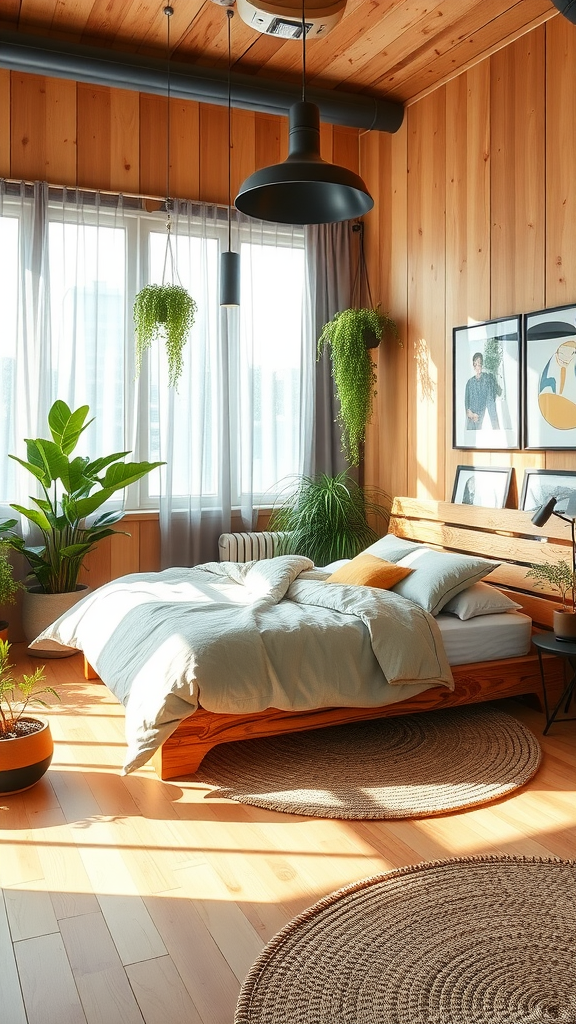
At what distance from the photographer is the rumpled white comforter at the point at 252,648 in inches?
119

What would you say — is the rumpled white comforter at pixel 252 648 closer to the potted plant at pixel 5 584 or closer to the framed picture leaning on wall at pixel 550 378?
→ the potted plant at pixel 5 584

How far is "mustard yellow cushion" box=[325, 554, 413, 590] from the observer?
402cm

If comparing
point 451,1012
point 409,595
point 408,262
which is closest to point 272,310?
point 408,262

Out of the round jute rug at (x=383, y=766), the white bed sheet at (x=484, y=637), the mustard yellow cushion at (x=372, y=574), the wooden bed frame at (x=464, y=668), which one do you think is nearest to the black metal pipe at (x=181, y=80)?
the wooden bed frame at (x=464, y=668)

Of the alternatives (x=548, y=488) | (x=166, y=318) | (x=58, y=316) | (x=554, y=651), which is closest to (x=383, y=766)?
(x=554, y=651)

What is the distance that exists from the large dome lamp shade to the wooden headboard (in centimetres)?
193

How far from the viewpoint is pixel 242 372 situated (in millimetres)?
5578

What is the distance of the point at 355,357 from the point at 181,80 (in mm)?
1878

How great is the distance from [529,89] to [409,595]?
8.75 feet

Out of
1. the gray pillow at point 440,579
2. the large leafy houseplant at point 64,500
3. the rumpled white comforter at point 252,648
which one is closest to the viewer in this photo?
the rumpled white comforter at point 252,648

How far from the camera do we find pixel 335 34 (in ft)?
15.0

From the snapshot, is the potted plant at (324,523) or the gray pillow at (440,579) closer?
the gray pillow at (440,579)

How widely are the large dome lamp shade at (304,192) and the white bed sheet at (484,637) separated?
5.99ft

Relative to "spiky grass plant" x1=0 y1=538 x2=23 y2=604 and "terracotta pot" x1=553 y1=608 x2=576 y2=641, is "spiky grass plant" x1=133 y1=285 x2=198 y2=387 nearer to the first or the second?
"spiky grass plant" x1=0 y1=538 x2=23 y2=604
